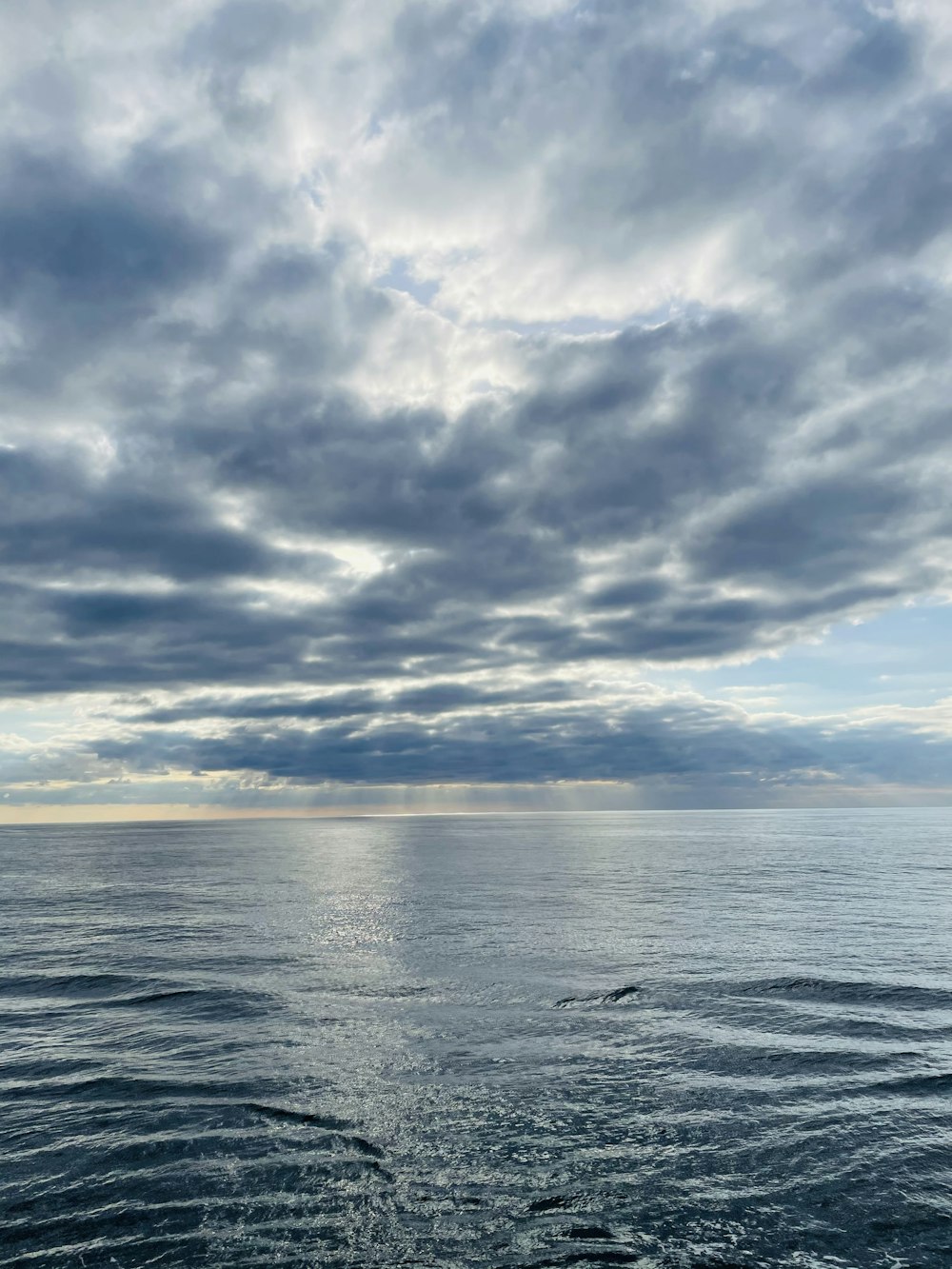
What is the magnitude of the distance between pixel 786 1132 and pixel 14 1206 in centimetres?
1517

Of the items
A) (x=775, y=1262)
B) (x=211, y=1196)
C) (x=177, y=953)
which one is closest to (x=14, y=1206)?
(x=211, y=1196)

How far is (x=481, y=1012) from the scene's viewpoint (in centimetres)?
2533

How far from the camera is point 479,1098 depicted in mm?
17891

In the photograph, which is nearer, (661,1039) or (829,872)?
(661,1039)

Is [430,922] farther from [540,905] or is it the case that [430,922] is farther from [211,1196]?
[211,1196]

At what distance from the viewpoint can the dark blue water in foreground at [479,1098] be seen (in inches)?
489

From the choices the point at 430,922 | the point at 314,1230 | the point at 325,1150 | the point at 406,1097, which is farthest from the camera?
the point at 430,922

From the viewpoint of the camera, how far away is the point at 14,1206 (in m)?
13.4

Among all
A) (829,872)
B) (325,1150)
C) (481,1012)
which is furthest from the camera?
(829,872)

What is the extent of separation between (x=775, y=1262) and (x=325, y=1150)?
28.4 ft

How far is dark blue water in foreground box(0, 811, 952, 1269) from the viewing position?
12.4 m

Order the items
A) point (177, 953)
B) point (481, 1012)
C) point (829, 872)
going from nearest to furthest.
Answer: point (481, 1012) → point (177, 953) → point (829, 872)

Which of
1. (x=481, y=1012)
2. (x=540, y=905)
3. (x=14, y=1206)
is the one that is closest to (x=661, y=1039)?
(x=481, y=1012)

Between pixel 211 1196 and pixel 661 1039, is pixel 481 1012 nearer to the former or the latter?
pixel 661 1039
